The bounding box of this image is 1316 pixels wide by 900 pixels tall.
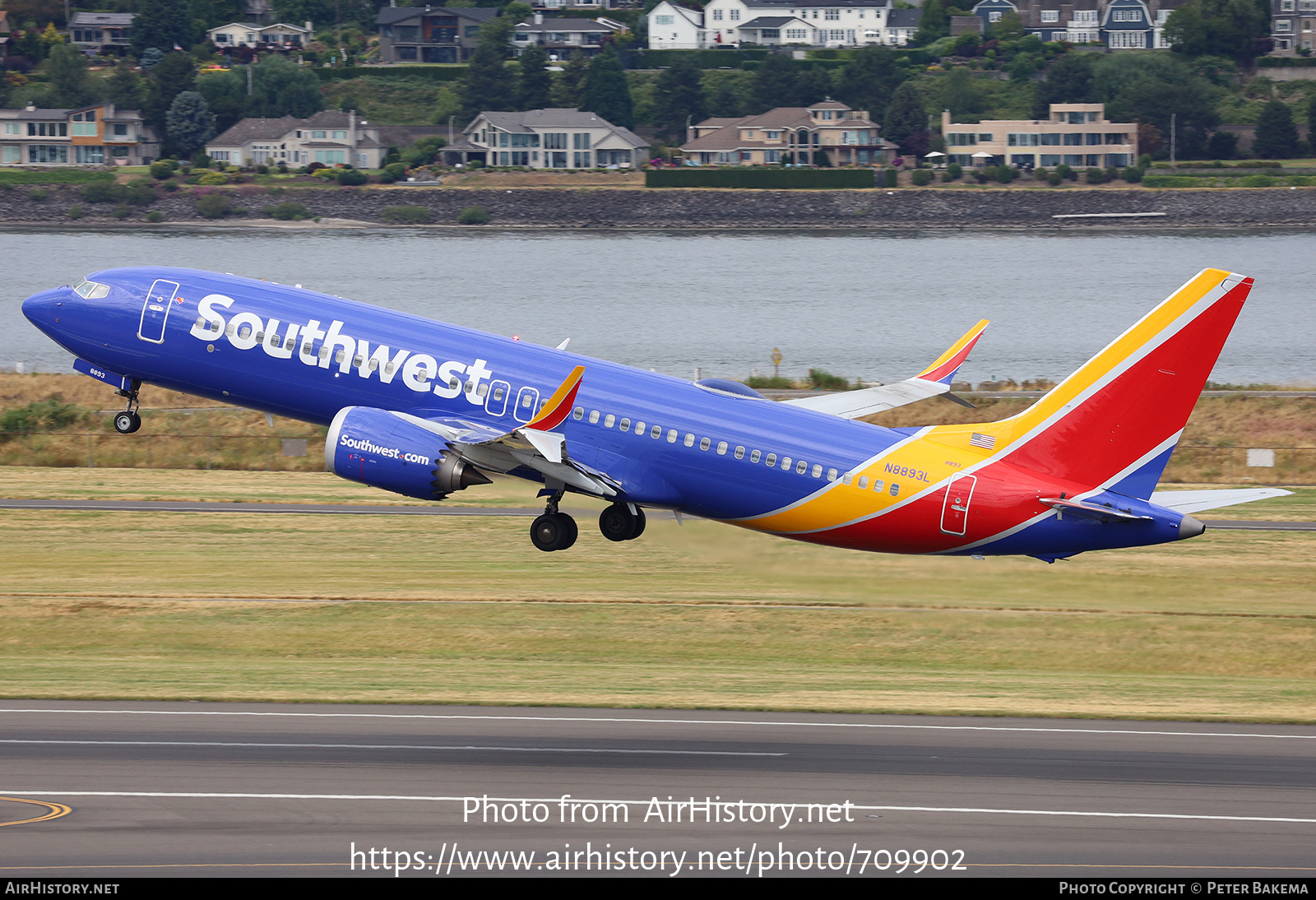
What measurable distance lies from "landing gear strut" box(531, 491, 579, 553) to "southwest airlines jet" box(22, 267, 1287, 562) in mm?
53

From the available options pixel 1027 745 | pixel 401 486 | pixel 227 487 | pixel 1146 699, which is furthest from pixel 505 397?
pixel 227 487

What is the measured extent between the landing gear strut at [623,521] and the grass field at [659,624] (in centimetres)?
131

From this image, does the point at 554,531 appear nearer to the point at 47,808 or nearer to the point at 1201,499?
the point at 47,808

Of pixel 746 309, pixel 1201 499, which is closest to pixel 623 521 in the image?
pixel 1201 499

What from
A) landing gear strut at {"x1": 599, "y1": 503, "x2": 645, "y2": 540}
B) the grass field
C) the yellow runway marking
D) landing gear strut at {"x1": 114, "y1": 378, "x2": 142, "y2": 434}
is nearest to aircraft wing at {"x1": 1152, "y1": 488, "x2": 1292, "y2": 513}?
the grass field

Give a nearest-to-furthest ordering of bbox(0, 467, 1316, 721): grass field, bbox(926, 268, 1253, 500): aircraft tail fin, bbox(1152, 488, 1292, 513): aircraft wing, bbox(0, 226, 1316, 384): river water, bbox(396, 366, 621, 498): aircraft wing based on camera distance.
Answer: bbox(1152, 488, 1292, 513): aircraft wing
bbox(926, 268, 1253, 500): aircraft tail fin
bbox(396, 366, 621, 498): aircraft wing
bbox(0, 467, 1316, 721): grass field
bbox(0, 226, 1316, 384): river water

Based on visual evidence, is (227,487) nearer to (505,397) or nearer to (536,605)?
(536,605)

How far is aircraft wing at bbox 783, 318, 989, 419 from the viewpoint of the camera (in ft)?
150

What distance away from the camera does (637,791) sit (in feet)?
108

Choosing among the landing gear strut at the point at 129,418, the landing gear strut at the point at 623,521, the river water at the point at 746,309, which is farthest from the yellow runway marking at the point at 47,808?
the river water at the point at 746,309

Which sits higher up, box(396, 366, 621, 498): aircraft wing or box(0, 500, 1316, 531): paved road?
box(396, 366, 621, 498): aircraft wing

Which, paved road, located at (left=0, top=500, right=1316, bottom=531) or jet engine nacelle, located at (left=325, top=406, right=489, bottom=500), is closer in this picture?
jet engine nacelle, located at (left=325, top=406, right=489, bottom=500)

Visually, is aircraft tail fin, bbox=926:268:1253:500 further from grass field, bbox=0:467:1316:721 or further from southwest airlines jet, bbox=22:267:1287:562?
grass field, bbox=0:467:1316:721

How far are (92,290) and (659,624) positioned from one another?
772 inches
